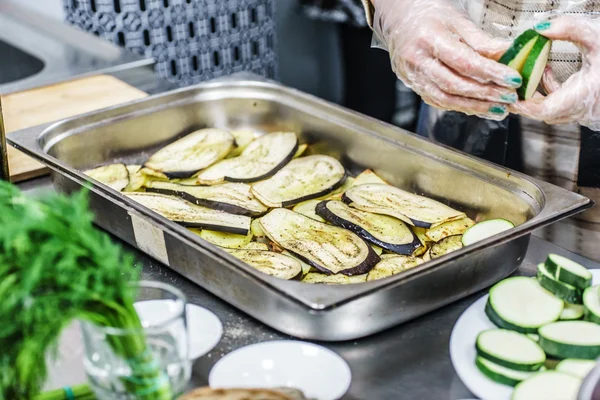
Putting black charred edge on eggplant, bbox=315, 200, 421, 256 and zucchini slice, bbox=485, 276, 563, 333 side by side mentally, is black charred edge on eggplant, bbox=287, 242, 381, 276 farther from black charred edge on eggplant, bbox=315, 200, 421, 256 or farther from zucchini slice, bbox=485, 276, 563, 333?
zucchini slice, bbox=485, 276, 563, 333

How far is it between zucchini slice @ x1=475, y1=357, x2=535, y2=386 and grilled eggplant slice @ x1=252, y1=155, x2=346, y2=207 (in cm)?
78

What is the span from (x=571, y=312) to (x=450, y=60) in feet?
2.01

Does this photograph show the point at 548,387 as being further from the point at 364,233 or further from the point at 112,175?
the point at 112,175

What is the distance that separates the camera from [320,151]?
214cm

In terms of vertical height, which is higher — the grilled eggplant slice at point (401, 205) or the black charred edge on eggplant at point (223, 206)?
the grilled eggplant slice at point (401, 205)

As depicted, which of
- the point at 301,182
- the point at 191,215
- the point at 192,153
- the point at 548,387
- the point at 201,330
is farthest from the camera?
the point at 192,153

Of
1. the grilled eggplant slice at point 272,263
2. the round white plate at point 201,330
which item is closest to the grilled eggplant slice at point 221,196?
the grilled eggplant slice at point 272,263

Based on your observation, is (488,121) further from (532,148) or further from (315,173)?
(315,173)

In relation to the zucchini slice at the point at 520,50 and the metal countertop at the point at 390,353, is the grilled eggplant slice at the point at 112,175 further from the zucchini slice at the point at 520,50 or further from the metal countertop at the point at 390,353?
the zucchini slice at the point at 520,50

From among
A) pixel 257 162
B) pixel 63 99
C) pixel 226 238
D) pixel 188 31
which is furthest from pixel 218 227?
pixel 188 31

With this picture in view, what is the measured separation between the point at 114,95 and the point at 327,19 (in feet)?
6.50

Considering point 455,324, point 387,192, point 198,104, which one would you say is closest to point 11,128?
point 198,104

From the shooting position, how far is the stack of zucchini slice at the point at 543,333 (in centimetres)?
115

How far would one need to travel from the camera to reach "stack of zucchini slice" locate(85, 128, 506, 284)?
5.27 feet
